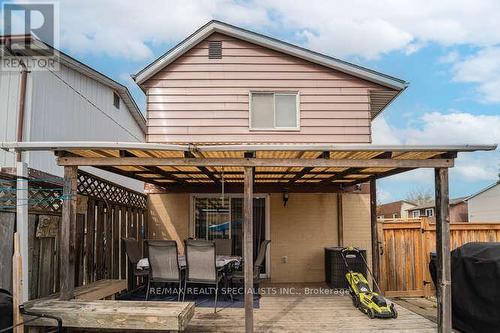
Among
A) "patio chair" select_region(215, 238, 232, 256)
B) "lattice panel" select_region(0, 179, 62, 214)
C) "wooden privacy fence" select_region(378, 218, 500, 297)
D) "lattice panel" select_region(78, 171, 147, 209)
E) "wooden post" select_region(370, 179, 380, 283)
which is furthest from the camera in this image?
"patio chair" select_region(215, 238, 232, 256)

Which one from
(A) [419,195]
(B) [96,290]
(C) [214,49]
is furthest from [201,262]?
(A) [419,195]

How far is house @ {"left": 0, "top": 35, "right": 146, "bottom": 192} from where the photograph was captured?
24.9 feet

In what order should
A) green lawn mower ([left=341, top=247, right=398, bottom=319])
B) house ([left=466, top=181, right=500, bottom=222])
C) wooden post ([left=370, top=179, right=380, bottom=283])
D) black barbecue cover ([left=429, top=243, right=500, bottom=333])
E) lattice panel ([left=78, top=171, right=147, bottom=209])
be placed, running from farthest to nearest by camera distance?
house ([left=466, top=181, right=500, bottom=222]) < wooden post ([left=370, top=179, right=380, bottom=283]) < lattice panel ([left=78, top=171, right=147, bottom=209]) < green lawn mower ([left=341, top=247, right=398, bottom=319]) < black barbecue cover ([left=429, top=243, right=500, bottom=333])

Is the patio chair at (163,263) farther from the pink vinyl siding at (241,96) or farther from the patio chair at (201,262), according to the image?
the pink vinyl siding at (241,96)

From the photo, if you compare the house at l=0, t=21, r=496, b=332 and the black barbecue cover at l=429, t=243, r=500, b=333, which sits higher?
the house at l=0, t=21, r=496, b=332

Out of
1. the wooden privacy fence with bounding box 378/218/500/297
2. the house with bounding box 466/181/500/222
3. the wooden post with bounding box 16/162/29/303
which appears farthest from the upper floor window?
the house with bounding box 466/181/500/222

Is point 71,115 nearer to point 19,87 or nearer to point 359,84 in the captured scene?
point 19,87

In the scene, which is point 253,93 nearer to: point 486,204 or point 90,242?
point 90,242

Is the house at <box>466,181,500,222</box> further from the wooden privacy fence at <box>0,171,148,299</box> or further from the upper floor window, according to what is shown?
the wooden privacy fence at <box>0,171,148,299</box>

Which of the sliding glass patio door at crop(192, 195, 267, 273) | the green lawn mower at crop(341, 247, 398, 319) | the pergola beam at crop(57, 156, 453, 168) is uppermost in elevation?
the pergola beam at crop(57, 156, 453, 168)

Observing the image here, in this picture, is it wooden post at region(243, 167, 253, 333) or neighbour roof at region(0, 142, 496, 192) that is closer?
neighbour roof at region(0, 142, 496, 192)

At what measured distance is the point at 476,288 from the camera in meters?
5.36

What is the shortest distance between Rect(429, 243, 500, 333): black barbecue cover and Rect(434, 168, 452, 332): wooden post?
418 mm

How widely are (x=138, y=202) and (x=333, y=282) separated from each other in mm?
4407
